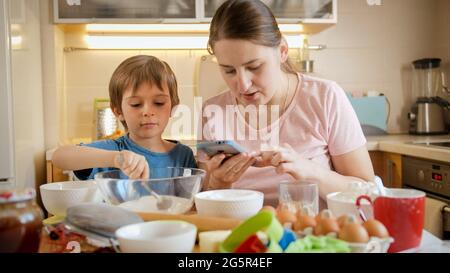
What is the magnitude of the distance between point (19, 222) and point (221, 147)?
418 millimetres

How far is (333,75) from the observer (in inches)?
93.5

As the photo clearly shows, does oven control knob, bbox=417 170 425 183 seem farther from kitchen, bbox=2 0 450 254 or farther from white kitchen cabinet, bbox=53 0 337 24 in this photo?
white kitchen cabinet, bbox=53 0 337 24

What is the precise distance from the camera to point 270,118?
46.2 inches

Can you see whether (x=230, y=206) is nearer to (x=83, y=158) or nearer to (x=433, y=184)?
(x=83, y=158)

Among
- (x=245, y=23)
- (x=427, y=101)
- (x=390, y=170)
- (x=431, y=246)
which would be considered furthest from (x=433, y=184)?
(x=431, y=246)

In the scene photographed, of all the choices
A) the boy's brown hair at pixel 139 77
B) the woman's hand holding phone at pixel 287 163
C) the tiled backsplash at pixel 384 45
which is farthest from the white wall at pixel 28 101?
the tiled backsplash at pixel 384 45

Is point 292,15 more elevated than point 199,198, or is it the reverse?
A: point 292,15

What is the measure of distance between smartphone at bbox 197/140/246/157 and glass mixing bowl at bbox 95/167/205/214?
0.42 ft

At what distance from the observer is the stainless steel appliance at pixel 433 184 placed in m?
1.37

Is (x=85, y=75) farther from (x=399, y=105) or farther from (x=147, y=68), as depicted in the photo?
(x=399, y=105)

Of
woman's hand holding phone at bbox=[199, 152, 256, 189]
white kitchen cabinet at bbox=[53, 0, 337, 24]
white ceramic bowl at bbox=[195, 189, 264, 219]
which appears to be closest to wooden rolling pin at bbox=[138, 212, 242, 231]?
white ceramic bowl at bbox=[195, 189, 264, 219]

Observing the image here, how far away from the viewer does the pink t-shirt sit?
109cm
